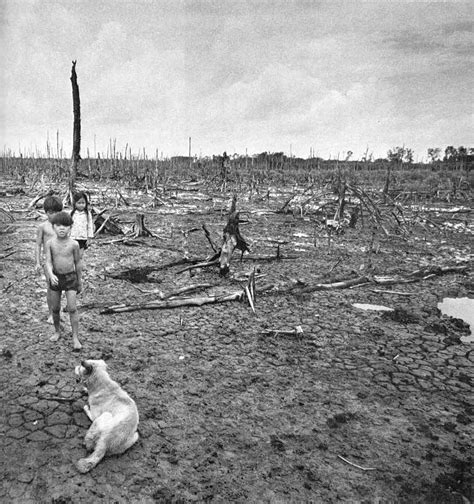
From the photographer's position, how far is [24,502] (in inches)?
87.0

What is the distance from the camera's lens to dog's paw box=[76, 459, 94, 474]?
2422 mm

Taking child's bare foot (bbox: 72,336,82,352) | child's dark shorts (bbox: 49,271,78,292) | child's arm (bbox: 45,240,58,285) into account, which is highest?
child's arm (bbox: 45,240,58,285)

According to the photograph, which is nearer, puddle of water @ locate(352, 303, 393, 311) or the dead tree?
puddle of water @ locate(352, 303, 393, 311)

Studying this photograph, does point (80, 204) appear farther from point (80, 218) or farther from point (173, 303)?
point (173, 303)

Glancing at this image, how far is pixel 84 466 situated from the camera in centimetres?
243

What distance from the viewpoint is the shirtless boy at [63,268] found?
3955 mm

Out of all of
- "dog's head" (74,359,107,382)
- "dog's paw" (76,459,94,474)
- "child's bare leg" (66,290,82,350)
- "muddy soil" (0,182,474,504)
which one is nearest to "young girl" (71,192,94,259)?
"muddy soil" (0,182,474,504)

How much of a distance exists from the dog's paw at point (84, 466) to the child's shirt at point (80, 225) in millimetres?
4027

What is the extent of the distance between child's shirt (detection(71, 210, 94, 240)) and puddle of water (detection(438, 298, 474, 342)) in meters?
5.24

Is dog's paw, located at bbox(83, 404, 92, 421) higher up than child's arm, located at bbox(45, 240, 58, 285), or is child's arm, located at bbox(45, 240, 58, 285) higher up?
child's arm, located at bbox(45, 240, 58, 285)

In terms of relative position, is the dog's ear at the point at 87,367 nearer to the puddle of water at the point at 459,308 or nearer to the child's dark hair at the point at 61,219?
the child's dark hair at the point at 61,219

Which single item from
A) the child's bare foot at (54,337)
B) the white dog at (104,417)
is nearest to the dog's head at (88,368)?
the white dog at (104,417)

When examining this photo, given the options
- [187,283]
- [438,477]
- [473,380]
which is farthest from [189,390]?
[187,283]

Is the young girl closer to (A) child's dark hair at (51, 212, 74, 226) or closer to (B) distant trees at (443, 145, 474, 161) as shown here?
(A) child's dark hair at (51, 212, 74, 226)
